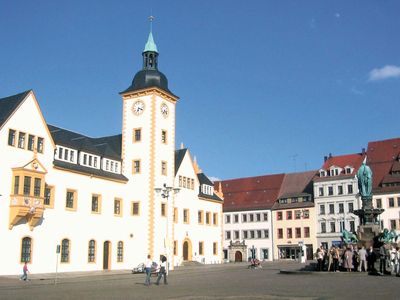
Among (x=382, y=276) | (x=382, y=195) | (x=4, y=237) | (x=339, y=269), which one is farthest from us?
(x=382, y=195)

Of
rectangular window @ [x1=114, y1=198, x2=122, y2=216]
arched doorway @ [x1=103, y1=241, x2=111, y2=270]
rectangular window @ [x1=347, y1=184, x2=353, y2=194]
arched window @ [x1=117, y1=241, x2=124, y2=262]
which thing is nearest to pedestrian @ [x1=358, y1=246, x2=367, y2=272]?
arched doorway @ [x1=103, y1=241, x2=111, y2=270]

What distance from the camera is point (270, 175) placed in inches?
3839

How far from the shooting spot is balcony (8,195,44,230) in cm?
4175

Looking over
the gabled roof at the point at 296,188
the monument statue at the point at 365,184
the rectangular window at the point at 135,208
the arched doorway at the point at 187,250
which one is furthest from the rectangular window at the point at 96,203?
the gabled roof at the point at 296,188

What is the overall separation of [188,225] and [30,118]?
88.6 ft

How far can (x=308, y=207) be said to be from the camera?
8650 centimetres

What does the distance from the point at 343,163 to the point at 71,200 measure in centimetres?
5168

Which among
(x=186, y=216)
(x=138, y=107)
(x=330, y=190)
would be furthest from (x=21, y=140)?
(x=330, y=190)

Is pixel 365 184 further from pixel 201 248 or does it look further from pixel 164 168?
pixel 201 248

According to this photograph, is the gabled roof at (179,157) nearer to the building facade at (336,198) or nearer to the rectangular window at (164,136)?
the rectangular window at (164,136)

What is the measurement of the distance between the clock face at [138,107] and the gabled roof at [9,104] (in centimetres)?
1643

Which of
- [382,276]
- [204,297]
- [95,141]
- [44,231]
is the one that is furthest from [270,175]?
[204,297]

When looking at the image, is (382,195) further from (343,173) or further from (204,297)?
(204,297)

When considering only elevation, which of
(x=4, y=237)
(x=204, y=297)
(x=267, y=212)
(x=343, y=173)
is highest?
(x=343, y=173)
